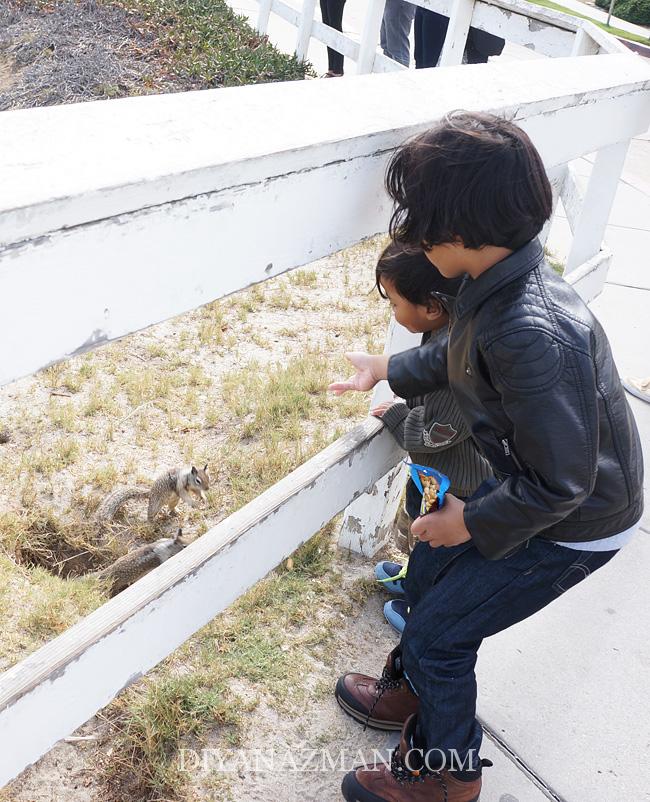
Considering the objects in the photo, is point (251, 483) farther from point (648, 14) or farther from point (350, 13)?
point (648, 14)

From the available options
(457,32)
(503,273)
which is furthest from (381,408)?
(457,32)

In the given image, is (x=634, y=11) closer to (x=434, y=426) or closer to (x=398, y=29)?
(x=398, y=29)

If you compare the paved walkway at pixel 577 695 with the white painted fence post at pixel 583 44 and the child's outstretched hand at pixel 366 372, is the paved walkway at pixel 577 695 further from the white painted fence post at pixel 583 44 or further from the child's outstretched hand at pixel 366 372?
the white painted fence post at pixel 583 44

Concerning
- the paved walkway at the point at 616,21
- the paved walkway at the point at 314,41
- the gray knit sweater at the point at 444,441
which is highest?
the gray knit sweater at the point at 444,441

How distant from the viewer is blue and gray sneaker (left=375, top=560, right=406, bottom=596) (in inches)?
103

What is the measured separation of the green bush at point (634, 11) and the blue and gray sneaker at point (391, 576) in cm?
2104

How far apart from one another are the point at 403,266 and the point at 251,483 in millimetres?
1485

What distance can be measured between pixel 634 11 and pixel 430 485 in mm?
21934

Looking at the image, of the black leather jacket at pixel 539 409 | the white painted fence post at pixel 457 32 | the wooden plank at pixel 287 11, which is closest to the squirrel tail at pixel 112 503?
the black leather jacket at pixel 539 409

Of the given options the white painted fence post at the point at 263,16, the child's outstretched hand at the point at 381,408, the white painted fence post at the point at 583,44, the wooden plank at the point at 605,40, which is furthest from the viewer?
the white painted fence post at the point at 263,16

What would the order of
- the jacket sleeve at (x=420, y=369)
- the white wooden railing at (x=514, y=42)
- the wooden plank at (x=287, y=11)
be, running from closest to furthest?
the jacket sleeve at (x=420, y=369) < the white wooden railing at (x=514, y=42) < the wooden plank at (x=287, y=11)

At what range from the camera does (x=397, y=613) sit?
98.7 inches

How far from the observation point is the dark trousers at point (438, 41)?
609cm

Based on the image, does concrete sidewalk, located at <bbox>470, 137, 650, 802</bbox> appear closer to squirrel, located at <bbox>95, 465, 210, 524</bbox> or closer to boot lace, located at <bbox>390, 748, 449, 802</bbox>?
boot lace, located at <bbox>390, 748, 449, 802</bbox>
